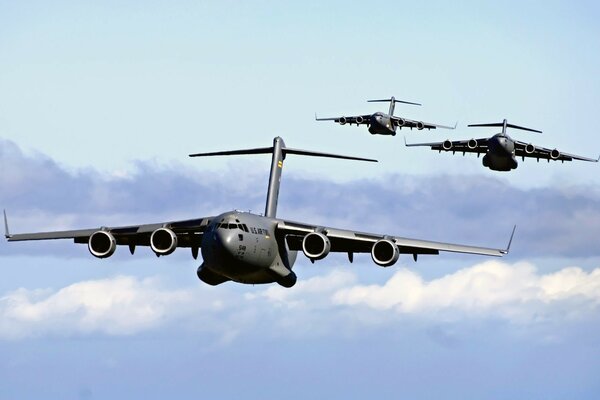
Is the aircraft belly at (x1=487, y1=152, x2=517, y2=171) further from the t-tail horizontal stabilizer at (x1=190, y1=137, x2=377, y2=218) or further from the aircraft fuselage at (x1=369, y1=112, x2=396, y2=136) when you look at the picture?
the t-tail horizontal stabilizer at (x1=190, y1=137, x2=377, y2=218)

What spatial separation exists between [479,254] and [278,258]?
24.8 ft

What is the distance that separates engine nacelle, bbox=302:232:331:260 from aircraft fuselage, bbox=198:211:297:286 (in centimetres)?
150

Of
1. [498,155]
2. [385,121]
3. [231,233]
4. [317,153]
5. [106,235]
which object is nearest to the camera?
[231,233]

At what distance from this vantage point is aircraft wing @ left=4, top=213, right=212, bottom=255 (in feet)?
147

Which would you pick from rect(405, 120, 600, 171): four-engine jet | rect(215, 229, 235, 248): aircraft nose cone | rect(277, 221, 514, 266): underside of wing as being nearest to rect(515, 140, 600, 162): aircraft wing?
rect(405, 120, 600, 171): four-engine jet

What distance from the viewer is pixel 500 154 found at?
66.7m

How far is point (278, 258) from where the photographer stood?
44.9 meters

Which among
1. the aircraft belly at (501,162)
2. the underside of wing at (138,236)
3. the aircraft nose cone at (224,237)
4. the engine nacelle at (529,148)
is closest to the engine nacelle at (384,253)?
the aircraft nose cone at (224,237)

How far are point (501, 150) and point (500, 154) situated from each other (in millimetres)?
252

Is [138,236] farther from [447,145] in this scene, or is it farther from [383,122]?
[383,122]

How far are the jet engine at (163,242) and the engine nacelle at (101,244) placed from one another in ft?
5.80

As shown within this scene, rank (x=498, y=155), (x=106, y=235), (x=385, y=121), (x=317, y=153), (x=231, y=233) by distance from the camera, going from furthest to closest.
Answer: (x=385, y=121) < (x=498, y=155) < (x=317, y=153) < (x=106, y=235) < (x=231, y=233)

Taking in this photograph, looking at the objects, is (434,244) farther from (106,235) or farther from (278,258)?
(106,235)

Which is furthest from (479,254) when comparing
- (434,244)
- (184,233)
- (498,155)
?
(498,155)
